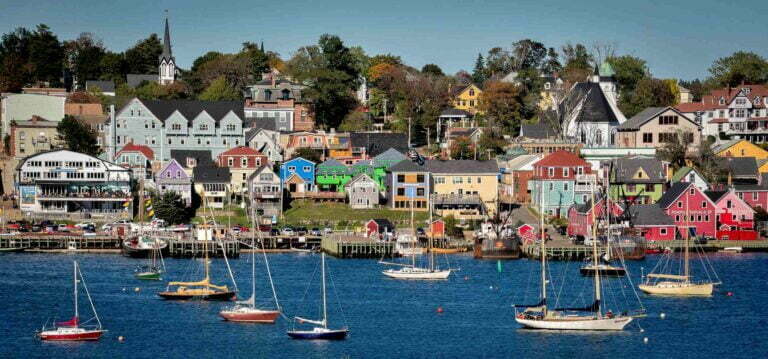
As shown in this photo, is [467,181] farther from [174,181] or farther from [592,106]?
[174,181]

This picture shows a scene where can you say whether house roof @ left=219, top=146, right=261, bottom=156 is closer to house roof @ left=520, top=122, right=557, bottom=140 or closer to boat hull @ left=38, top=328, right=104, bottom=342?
house roof @ left=520, top=122, right=557, bottom=140

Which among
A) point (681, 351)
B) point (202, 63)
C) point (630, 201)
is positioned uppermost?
point (202, 63)

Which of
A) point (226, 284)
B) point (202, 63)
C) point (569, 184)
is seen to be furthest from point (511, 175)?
point (202, 63)

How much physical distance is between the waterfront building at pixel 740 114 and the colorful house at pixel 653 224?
37.1 m

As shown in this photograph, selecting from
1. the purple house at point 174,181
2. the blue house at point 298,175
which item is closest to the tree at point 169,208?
the purple house at point 174,181

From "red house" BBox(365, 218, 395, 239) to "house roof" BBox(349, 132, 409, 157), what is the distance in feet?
72.9

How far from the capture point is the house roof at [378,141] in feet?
448

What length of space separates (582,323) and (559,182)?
49.9m

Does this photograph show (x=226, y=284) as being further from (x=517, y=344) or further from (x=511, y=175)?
(x=511, y=175)

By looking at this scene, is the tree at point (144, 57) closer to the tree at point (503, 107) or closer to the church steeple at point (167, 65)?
the church steeple at point (167, 65)

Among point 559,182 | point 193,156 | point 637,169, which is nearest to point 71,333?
point 559,182

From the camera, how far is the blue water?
7150cm

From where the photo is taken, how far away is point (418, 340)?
74250 mm

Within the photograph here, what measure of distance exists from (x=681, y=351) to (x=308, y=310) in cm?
2092
